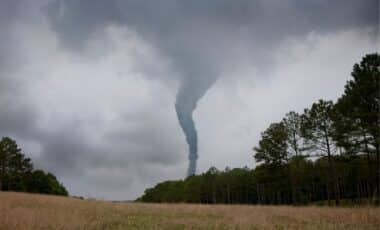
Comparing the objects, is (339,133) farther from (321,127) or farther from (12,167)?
(12,167)

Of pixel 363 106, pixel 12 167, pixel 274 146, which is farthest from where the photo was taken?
pixel 12 167

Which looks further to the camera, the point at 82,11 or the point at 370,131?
the point at 370,131

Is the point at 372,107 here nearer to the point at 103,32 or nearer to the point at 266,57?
the point at 266,57

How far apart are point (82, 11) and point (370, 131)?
2070 centimetres

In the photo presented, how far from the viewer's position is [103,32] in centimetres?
1154

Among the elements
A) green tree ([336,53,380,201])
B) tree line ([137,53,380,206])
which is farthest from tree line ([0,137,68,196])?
green tree ([336,53,380,201])

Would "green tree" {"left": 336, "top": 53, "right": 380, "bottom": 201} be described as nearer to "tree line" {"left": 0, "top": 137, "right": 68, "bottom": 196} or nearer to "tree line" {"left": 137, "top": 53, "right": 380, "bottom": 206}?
"tree line" {"left": 137, "top": 53, "right": 380, "bottom": 206}

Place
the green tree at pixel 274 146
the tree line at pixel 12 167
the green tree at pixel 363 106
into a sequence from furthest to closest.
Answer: the tree line at pixel 12 167 < the green tree at pixel 274 146 < the green tree at pixel 363 106

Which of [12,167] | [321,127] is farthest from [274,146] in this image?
[12,167]

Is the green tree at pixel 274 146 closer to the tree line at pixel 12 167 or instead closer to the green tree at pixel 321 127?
the green tree at pixel 321 127

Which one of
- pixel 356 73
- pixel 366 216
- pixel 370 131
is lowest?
pixel 366 216

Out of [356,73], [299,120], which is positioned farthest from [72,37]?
[299,120]

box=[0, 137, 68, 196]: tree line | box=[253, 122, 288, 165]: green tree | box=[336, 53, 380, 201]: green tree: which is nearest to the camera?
box=[336, 53, 380, 201]: green tree

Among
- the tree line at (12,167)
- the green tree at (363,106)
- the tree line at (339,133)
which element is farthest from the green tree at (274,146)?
the tree line at (12,167)
